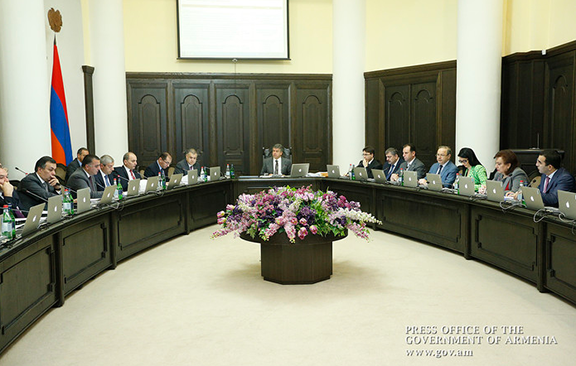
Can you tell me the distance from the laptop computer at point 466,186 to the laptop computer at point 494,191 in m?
0.31

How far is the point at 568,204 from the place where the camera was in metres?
4.14

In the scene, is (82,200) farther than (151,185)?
No

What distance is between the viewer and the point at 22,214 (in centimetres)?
480

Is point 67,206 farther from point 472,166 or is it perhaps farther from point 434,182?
point 472,166

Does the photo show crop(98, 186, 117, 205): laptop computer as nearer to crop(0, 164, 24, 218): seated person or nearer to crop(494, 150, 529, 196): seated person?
crop(0, 164, 24, 218): seated person

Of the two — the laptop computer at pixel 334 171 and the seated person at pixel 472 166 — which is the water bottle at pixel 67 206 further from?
the laptop computer at pixel 334 171

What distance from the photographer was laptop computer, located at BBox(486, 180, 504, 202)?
524 cm

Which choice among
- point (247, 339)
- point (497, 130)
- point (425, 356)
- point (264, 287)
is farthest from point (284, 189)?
point (497, 130)

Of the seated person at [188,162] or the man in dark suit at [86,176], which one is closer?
the man in dark suit at [86,176]

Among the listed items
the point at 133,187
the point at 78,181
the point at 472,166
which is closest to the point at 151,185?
the point at 133,187

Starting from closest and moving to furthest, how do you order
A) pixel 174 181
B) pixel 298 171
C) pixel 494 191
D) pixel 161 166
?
pixel 494 191
pixel 174 181
pixel 161 166
pixel 298 171

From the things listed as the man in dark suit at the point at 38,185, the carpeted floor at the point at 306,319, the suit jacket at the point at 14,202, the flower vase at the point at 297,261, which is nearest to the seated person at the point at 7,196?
the suit jacket at the point at 14,202

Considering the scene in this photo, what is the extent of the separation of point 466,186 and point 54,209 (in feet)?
13.6

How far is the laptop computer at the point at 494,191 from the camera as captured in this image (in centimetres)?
524
